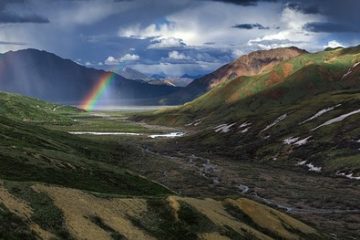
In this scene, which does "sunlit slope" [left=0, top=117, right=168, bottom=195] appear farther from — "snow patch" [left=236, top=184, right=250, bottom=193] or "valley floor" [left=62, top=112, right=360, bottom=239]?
"snow patch" [left=236, top=184, right=250, bottom=193]

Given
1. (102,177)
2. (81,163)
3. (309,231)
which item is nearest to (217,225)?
(309,231)

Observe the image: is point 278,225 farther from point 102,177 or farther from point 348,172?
point 348,172

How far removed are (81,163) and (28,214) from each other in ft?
227

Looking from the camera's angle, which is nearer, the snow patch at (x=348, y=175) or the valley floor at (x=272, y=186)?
the valley floor at (x=272, y=186)

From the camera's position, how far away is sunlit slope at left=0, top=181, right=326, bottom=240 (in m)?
49.2

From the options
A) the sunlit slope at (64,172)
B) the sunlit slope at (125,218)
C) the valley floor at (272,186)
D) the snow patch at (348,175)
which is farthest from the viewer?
the snow patch at (348,175)

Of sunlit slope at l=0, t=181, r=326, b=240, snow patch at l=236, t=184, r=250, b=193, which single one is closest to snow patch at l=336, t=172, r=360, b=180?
snow patch at l=236, t=184, r=250, b=193

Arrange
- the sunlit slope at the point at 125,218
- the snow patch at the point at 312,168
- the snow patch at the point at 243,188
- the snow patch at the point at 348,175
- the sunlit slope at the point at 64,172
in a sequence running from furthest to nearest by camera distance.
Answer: the snow patch at the point at 312,168 → the snow patch at the point at 348,175 → the snow patch at the point at 243,188 → the sunlit slope at the point at 64,172 → the sunlit slope at the point at 125,218

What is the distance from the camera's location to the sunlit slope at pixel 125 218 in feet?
162

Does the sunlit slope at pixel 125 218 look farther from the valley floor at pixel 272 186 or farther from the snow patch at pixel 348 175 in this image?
the snow patch at pixel 348 175

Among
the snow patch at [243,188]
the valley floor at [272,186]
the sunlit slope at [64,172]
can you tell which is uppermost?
the sunlit slope at [64,172]

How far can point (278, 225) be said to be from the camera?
7300cm

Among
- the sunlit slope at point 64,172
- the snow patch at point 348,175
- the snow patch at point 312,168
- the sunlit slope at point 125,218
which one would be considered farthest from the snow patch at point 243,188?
the sunlit slope at point 125,218

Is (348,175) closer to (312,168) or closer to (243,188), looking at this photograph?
(312,168)
